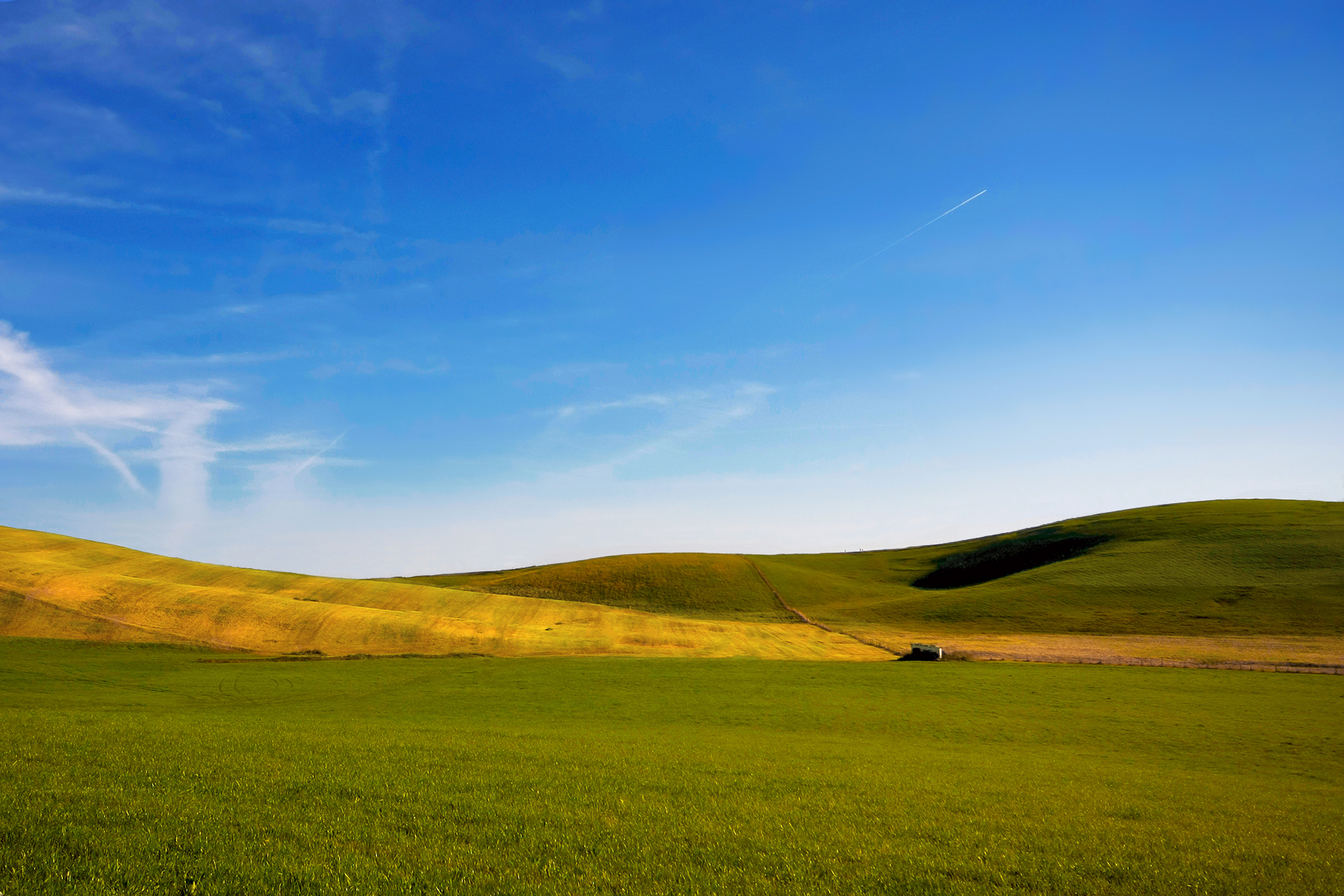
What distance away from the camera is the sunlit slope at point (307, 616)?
1965 inches

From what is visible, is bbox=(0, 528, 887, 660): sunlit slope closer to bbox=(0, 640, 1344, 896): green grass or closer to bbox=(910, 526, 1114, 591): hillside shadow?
bbox=(0, 640, 1344, 896): green grass

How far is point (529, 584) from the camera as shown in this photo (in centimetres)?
10831

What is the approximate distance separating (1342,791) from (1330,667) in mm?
41937

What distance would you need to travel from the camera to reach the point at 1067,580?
313 feet

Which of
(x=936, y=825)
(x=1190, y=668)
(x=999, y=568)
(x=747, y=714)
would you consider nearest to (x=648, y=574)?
(x=999, y=568)

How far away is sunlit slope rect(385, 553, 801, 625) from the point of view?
313ft

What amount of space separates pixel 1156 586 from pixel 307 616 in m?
96.6

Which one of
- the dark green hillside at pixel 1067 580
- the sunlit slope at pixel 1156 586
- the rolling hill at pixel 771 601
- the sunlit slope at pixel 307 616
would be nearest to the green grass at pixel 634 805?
the sunlit slope at pixel 307 616

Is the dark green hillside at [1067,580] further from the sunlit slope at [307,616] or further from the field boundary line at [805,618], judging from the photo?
the sunlit slope at [307,616]

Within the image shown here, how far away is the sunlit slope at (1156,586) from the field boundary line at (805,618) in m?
1.56

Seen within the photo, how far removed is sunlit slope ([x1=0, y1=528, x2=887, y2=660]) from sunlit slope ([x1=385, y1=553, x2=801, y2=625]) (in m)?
15.7

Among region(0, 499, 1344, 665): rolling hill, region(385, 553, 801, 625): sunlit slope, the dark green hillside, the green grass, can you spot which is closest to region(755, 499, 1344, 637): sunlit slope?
the dark green hillside

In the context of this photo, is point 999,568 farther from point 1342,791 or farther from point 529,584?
point 1342,791

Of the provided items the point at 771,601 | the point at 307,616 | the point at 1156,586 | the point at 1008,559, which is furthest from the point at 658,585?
the point at 1008,559
